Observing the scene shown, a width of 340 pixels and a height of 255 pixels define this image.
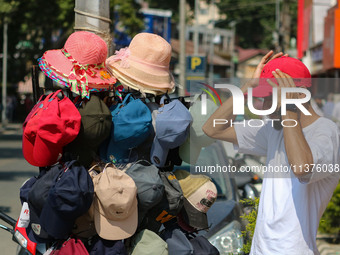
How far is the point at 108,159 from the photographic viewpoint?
3.55m

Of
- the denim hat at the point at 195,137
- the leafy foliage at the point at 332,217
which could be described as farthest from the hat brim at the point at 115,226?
the leafy foliage at the point at 332,217

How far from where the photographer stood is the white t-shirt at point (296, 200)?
3.01 m

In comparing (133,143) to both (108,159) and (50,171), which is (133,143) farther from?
(50,171)

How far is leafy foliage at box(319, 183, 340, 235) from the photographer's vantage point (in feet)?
25.7

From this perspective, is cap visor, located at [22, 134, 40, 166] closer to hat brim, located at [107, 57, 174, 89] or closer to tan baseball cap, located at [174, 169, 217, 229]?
hat brim, located at [107, 57, 174, 89]

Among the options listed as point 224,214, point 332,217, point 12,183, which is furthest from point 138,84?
point 12,183

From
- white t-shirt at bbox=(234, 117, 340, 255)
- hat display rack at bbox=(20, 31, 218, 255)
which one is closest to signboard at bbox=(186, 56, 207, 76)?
hat display rack at bbox=(20, 31, 218, 255)

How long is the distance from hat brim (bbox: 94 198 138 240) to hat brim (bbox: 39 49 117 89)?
2.19 feet

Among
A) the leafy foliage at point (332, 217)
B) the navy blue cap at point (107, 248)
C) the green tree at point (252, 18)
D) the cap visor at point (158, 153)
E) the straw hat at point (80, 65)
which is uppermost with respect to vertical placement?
the straw hat at point (80, 65)

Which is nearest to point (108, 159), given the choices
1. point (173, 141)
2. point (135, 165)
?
point (135, 165)

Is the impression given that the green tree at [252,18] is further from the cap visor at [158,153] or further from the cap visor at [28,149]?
the cap visor at [28,149]

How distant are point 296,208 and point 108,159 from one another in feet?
3.66

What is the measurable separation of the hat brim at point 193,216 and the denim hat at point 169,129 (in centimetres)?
30

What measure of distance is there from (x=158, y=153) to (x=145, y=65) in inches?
20.9
